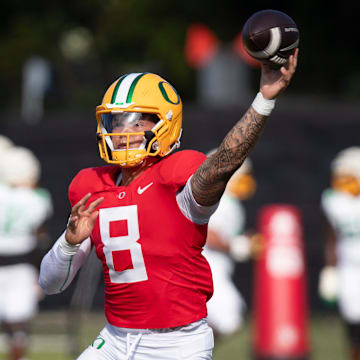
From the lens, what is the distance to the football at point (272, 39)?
3.52m

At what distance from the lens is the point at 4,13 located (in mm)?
24953

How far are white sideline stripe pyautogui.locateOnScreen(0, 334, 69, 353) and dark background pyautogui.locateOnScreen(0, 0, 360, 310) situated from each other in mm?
690

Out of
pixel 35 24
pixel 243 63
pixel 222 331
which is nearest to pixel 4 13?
pixel 35 24

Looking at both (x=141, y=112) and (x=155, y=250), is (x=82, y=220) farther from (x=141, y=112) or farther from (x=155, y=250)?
(x=141, y=112)

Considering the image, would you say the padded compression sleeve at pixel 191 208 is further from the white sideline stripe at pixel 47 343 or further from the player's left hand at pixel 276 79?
the white sideline stripe at pixel 47 343

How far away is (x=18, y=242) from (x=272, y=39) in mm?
5175

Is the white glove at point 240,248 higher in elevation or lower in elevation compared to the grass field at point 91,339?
higher

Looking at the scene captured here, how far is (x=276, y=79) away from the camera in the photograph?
137 inches

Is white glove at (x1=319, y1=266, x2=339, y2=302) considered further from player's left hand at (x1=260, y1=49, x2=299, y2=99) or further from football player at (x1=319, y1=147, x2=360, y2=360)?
player's left hand at (x1=260, y1=49, x2=299, y2=99)

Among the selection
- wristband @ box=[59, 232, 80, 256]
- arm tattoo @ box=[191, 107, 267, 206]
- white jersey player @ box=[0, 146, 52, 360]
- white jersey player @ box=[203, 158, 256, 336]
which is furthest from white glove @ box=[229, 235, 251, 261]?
arm tattoo @ box=[191, 107, 267, 206]

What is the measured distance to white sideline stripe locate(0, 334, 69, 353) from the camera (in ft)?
31.2

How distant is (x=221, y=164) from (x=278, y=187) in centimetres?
724

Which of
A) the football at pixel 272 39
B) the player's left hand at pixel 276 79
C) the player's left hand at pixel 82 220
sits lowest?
the player's left hand at pixel 82 220

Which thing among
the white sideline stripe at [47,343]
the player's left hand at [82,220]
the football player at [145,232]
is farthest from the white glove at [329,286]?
the player's left hand at [82,220]
